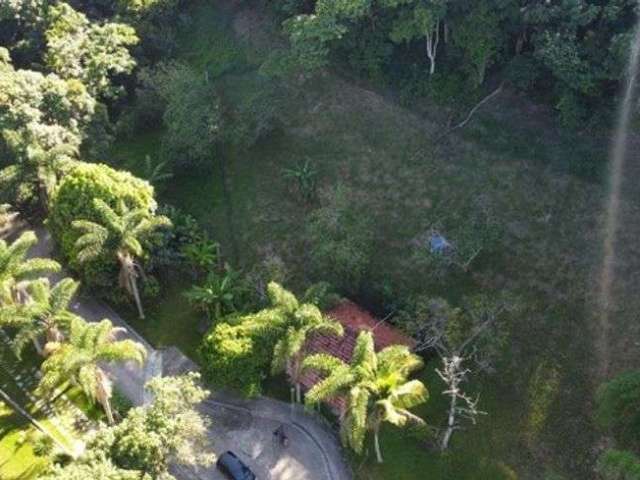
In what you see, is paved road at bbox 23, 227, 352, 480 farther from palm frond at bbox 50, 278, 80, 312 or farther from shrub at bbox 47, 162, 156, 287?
shrub at bbox 47, 162, 156, 287

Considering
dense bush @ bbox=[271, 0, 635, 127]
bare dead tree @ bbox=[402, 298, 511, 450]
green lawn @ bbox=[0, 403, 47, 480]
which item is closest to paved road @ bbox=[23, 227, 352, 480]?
green lawn @ bbox=[0, 403, 47, 480]

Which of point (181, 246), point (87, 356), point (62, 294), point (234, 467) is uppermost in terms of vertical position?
point (62, 294)

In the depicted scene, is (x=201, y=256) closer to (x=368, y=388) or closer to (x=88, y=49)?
(x=368, y=388)

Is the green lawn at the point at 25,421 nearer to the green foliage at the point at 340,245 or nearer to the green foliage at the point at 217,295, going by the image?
the green foliage at the point at 217,295

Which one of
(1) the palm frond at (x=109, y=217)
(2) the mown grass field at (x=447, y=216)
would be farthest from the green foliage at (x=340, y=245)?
(1) the palm frond at (x=109, y=217)

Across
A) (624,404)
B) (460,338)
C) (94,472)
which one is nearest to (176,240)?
(94,472)

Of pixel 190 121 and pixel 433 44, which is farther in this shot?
pixel 433 44

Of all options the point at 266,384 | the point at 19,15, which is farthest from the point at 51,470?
the point at 19,15
